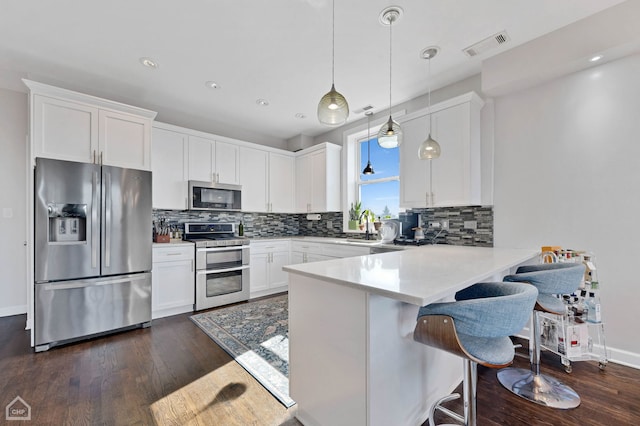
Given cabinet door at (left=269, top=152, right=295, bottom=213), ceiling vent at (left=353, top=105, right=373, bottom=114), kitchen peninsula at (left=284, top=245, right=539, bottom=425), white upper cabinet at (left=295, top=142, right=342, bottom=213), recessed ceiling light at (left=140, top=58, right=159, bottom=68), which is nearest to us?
kitchen peninsula at (left=284, top=245, right=539, bottom=425)

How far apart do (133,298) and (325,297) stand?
264 cm

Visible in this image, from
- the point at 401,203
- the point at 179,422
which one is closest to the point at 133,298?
the point at 179,422

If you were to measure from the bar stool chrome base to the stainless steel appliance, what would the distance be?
10.5ft

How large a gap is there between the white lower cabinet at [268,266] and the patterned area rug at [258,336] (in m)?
0.34

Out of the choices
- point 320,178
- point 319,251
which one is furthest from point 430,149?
point 320,178

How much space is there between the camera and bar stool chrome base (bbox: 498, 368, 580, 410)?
1.73m

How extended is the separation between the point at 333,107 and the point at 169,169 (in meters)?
2.94

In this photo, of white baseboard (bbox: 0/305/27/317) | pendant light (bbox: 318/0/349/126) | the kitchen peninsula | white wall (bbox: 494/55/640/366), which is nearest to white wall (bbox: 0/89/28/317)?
white baseboard (bbox: 0/305/27/317)

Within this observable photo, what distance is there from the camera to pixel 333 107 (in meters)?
1.70

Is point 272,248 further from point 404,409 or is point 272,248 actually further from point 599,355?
point 599,355

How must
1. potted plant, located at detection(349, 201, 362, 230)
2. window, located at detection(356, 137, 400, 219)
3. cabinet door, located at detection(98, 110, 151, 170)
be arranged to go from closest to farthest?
cabinet door, located at detection(98, 110, 151, 170) < window, located at detection(356, 137, 400, 219) < potted plant, located at detection(349, 201, 362, 230)

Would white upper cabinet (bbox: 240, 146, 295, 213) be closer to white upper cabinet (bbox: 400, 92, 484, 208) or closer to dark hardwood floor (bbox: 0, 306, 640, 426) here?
white upper cabinet (bbox: 400, 92, 484, 208)

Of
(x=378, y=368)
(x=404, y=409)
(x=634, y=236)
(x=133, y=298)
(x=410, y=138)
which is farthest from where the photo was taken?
(x=410, y=138)

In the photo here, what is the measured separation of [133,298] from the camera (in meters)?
2.96
